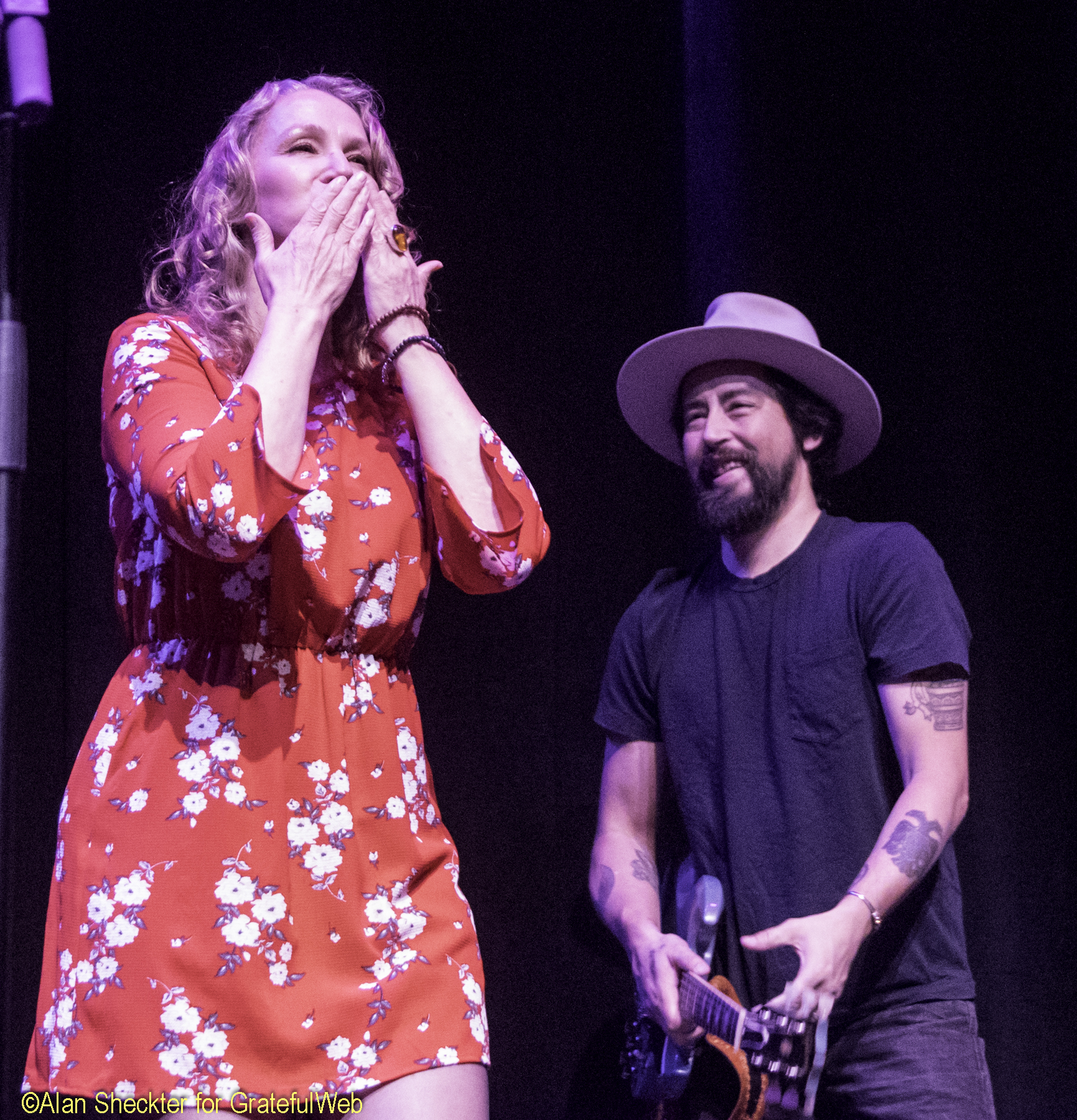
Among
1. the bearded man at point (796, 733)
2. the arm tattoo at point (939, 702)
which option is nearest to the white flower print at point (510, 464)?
the bearded man at point (796, 733)

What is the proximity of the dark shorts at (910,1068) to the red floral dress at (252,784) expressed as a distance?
0.88 metres

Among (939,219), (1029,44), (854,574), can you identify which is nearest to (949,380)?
(939,219)

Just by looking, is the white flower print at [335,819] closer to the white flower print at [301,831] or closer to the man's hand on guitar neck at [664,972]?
the white flower print at [301,831]

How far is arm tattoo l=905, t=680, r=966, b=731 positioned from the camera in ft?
6.80

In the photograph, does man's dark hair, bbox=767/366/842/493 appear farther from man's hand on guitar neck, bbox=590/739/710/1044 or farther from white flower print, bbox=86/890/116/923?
white flower print, bbox=86/890/116/923

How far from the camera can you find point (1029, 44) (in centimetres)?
250

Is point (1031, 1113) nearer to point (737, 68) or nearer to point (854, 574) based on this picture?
point (854, 574)

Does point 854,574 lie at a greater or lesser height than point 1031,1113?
greater

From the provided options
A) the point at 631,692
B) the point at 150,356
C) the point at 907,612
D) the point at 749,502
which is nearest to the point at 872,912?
the point at 907,612

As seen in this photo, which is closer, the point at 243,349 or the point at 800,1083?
the point at 243,349

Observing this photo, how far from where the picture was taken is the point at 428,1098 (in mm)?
1313

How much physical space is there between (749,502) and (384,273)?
0.99 meters

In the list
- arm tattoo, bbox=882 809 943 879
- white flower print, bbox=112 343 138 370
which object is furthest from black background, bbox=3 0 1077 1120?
white flower print, bbox=112 343 138 370

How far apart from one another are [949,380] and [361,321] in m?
1.35
